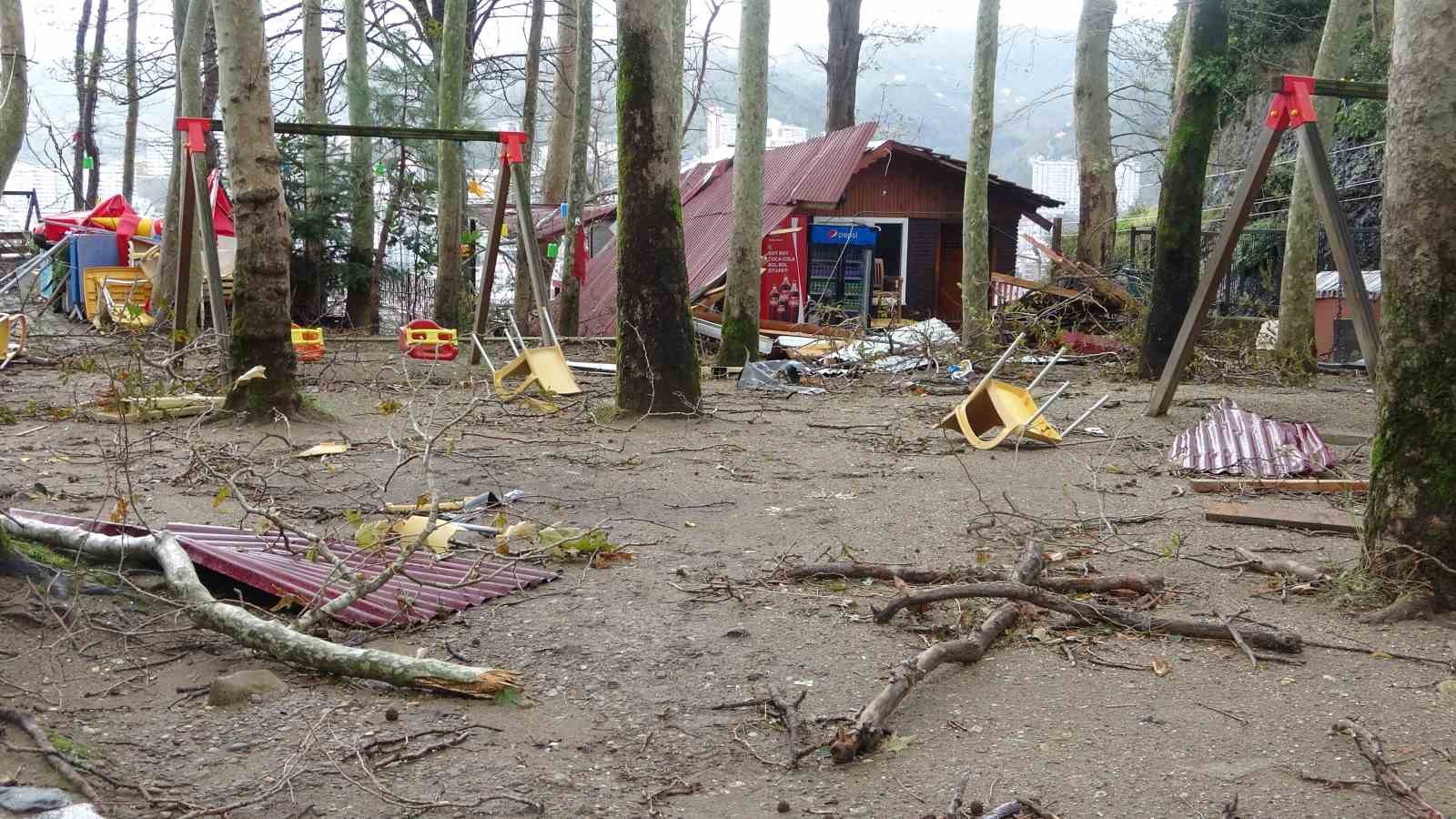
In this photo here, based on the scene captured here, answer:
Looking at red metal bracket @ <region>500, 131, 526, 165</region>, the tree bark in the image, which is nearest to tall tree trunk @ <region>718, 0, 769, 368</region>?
red metal bracket @ <region>500, 131, 526, 165</region>

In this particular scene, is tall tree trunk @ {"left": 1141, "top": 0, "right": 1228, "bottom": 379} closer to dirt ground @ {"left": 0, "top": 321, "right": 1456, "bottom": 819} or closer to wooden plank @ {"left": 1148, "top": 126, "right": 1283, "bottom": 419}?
wooden plank @ {"left": 1148, "top": 126, "right": 1283, "bottom": 419}

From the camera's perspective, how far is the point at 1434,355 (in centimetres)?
423

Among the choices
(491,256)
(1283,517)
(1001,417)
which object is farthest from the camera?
(491,256)

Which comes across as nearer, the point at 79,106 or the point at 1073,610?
the point at 1073,610

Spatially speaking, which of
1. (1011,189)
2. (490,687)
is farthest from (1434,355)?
(1011,189)

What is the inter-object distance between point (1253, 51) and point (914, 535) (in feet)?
63.5

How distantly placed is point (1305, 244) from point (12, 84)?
11.8m

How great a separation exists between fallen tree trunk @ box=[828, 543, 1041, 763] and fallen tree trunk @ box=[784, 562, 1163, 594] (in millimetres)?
116

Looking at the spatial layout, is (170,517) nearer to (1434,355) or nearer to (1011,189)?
(1434,355)

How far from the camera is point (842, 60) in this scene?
24.5m

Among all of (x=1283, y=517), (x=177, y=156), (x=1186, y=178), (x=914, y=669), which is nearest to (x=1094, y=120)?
(x=1186, y=178)

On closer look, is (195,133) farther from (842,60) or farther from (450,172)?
(842,60)

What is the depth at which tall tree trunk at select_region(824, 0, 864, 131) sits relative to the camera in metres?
24.4

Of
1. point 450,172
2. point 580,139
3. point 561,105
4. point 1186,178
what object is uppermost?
point 561,105
